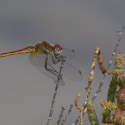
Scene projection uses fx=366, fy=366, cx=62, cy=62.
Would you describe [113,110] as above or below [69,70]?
below

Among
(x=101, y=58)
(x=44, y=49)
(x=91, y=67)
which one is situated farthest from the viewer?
(x=44, y=49)

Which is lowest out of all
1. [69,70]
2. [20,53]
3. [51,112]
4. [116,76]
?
[51,112]

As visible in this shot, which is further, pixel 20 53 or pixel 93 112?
pixel 20 53

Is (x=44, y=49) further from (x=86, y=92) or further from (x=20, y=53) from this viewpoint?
(x=86, y=92)

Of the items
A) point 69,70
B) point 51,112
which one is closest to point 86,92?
point 51,112

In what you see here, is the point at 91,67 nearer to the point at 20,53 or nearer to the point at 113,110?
the point at 113,110

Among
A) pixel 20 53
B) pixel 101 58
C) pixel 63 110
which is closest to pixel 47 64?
pixel 20 53

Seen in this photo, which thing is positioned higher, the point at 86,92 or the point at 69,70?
the point at 69,70

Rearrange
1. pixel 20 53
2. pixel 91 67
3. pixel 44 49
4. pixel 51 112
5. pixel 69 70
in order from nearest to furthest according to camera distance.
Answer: pixel 91 67 → pixel 51 112 → pixel 44 49 → pixel 69 70 → pixel 20 53

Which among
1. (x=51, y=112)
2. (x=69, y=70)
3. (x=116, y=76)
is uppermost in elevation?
(x=69, y=70)
